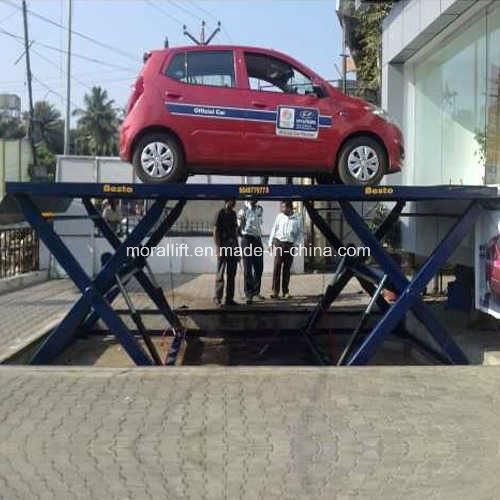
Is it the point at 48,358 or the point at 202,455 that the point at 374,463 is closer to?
the point at 202,455

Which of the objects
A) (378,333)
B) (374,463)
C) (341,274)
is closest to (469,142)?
(341,274)

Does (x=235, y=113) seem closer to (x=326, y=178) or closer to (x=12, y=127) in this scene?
(x=326, y=178)

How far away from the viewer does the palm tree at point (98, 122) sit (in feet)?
291

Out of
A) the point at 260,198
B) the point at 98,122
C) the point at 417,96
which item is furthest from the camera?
the point at 98,122

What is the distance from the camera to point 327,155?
8.03m

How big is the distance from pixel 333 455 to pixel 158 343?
19.8 ft

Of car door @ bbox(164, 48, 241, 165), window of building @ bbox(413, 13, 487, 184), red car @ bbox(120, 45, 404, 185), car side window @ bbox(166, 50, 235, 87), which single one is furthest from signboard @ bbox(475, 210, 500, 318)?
car side window @ bbox(166, 50, 235, 87)

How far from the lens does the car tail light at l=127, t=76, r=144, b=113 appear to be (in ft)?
26.0

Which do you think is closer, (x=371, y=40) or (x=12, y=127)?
(x=371, y=40)

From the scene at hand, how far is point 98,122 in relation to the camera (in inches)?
3504

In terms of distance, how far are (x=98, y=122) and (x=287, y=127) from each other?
84.2m

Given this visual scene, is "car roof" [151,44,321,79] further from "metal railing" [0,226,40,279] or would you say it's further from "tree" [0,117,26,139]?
"tree" [0,117,26,139]

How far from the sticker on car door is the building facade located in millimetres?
2220

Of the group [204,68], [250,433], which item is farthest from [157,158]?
[250,433]
